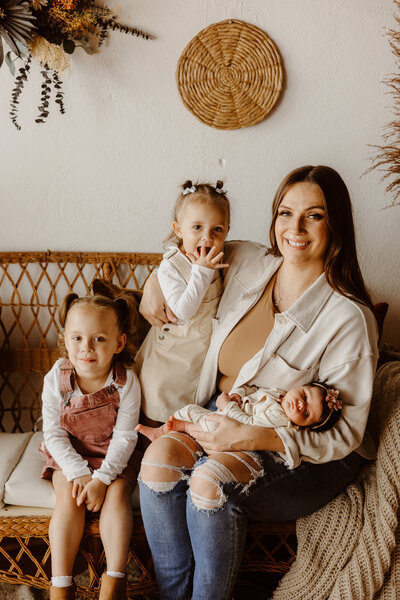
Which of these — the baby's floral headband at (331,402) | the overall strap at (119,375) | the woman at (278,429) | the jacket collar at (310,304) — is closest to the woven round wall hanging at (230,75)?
the woman at (278,429)

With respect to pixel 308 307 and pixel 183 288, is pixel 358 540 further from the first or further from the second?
pixel 183 288

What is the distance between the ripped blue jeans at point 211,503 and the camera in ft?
4.40

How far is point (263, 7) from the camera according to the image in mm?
1984

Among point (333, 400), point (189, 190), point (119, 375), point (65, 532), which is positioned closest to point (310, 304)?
point (333, 400)

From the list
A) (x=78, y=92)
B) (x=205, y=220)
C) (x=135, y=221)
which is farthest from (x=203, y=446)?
(x=78, y=92)

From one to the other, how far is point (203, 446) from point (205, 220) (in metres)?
0.67

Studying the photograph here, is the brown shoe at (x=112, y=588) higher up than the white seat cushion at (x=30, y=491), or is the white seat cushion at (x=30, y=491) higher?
the white seat cushion at (x=30, y=491)

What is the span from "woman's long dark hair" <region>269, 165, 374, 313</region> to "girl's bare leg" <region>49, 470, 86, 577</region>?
0.98 m

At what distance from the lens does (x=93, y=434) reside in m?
1.67

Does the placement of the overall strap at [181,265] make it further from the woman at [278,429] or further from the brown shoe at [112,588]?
the brown shoe at [112,588]

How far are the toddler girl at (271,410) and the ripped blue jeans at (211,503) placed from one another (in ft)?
0.29

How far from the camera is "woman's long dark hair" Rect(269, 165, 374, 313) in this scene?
5.02 feet

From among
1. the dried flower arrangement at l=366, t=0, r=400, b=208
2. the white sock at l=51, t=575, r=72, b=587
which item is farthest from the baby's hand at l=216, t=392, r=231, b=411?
the dried flower arrangement at l=366, t=0, r=400, b=208

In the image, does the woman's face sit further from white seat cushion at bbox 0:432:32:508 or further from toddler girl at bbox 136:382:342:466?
white seat cushion at bbox 0:432:32:508
